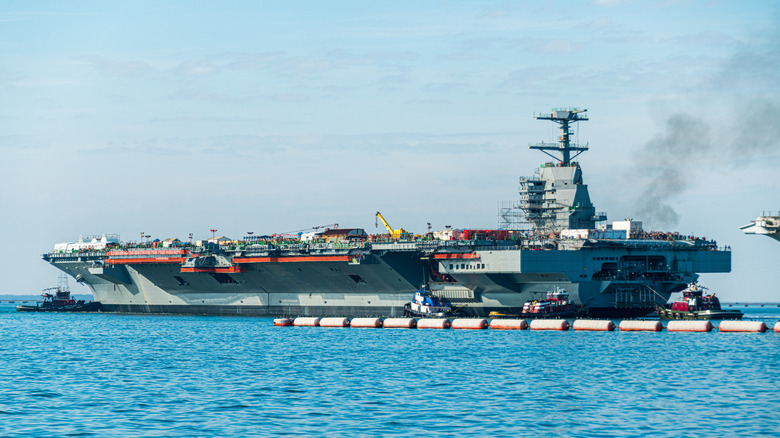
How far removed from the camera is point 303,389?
37875mm

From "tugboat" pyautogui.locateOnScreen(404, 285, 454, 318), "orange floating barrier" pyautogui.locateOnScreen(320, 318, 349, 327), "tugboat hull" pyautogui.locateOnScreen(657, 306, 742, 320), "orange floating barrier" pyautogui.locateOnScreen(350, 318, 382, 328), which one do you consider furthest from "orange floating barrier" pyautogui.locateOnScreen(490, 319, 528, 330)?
"tugboat hull" pyautogui.locateOnScreen(657, 306, 742, 320)

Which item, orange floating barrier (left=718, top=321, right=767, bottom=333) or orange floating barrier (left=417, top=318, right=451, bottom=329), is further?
orange floating barrier (left=417, top=318, right=451, bottom=329)

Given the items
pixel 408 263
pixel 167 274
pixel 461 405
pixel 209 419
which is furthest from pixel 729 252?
pixel 209 419

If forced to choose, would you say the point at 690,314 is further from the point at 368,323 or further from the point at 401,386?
the point at 401,386

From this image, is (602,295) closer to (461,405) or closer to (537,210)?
(537,210)

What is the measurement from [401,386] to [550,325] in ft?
101

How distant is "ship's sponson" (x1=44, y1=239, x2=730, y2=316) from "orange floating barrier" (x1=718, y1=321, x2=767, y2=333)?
14.9m

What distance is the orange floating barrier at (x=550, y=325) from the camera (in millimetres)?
66750

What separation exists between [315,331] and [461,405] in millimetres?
41374

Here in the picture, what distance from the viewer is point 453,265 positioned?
81688 millimetres

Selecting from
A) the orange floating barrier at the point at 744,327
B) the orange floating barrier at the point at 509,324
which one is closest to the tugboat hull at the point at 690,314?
the orange floating barrier at the point at 744,327

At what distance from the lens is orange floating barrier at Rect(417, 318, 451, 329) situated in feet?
238

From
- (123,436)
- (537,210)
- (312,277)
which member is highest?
(537,210)

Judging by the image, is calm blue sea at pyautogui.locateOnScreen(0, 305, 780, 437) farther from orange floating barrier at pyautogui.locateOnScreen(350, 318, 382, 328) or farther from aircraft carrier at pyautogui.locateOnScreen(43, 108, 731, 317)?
aircraft carrier at pyautogui.locateOnScreen(43, 108, 731, 317)
